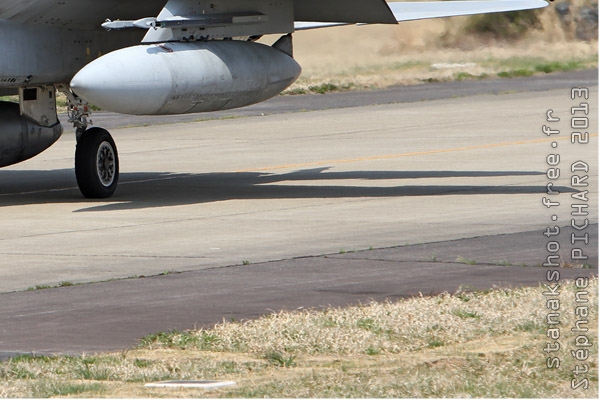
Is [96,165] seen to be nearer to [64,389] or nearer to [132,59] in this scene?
[132,59]

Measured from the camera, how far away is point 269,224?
15.8 metres

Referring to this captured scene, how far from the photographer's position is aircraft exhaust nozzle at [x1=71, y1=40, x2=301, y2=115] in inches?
647

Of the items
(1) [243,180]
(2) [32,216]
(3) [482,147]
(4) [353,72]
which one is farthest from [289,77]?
(4) [353,72]

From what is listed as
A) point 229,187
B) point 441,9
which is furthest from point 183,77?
point 441,9

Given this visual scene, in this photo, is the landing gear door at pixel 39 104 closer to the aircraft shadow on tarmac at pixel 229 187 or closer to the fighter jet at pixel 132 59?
the fighter jet at pixel 132 59

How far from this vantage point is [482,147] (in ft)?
81.6

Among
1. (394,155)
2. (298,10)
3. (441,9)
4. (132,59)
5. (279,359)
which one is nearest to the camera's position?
(279,359)

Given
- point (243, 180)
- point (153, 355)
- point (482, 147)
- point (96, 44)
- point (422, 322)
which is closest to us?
point (153, 355)

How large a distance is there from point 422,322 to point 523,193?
8.75 meters

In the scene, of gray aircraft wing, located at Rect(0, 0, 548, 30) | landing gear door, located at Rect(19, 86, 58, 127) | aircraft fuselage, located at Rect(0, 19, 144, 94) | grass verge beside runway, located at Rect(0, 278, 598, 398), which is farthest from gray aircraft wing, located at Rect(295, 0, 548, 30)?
grass verge beside runway, located at Rect(0, 278, 598, 398)

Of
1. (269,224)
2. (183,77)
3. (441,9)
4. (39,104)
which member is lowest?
(269,224)

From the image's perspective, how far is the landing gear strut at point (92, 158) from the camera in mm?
18688

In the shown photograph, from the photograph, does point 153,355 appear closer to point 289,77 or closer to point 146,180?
point 289,77

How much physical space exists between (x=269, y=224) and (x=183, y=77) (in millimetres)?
2431
